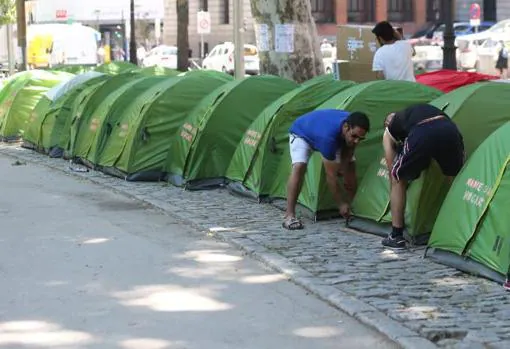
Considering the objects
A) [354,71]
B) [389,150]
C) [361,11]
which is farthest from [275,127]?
[361,11]

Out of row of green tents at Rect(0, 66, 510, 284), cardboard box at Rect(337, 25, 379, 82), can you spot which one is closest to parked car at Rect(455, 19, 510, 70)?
cardboard box at Rect(337, 25, 379, 82)

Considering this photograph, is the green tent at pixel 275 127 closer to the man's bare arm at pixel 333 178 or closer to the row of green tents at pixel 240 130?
the row of green tents at pixel 240 130

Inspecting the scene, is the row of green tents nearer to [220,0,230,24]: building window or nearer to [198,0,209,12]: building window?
[220,0,230,24]: building window

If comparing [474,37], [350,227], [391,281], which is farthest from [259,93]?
[474,37]

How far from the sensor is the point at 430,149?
778 cm

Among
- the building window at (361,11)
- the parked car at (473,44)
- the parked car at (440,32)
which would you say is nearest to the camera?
the parked car at (473,44)

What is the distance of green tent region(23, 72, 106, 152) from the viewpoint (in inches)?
658

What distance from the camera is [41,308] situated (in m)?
6.39

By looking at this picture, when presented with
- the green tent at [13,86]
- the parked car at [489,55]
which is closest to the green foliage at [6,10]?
the green tent at [13,86]

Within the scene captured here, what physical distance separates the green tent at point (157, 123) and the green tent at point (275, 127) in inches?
81.3

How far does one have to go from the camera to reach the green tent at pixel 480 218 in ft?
22.6

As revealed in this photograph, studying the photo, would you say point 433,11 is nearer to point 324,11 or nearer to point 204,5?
point 324,11

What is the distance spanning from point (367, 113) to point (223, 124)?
9.29ft

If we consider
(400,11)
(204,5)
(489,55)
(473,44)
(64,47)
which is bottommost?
(489,55)
